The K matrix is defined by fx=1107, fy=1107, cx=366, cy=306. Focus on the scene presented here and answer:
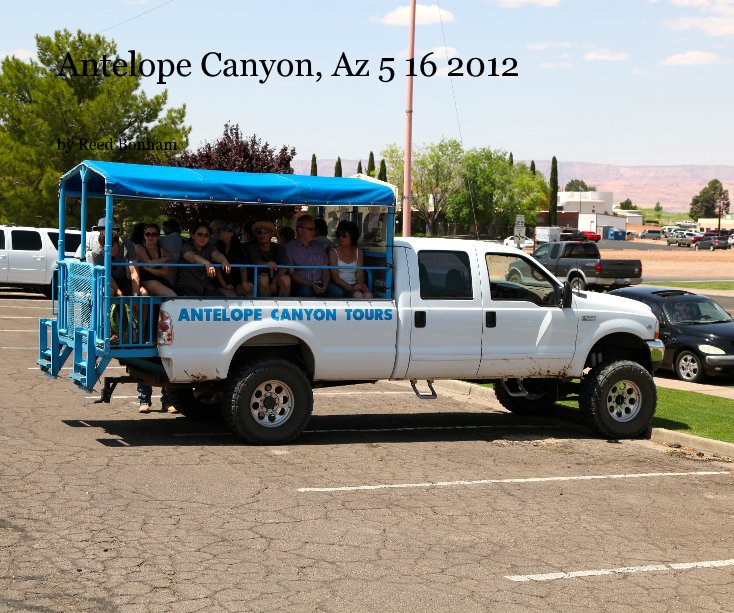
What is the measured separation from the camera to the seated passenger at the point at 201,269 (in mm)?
11070

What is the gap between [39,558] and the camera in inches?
269

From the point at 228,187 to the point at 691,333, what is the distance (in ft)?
34.0

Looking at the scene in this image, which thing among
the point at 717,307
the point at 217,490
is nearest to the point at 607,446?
the point at 217,490

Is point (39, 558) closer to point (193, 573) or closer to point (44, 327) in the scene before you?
point (193, 573)

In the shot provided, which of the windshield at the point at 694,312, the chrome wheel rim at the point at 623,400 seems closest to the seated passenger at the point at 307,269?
the chrome wheel rim at the point at 623,400

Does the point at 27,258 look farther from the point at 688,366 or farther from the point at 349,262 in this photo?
the point at 349,262

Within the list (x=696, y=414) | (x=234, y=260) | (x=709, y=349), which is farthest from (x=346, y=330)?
(x=709, y=349)

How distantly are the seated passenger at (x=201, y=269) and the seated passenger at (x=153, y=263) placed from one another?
0.16m

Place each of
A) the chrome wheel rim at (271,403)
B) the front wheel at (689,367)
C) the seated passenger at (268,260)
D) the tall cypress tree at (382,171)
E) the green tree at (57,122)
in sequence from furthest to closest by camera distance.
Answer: the tall cypress tree at (382,171), the green tree at (57,122), the front wheel at (689,367), the seated passenger at (268,260), the chrome wheel rim at (271,403)

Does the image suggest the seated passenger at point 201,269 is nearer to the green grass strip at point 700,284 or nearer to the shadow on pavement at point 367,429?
the shadow on pavement at point 367,429

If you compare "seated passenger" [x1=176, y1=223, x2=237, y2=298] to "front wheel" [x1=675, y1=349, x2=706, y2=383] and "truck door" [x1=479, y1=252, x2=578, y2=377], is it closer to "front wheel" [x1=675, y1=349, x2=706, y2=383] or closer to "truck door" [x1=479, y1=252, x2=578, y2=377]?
"truck door" [x1=479, y1=252, x2=578, y2=377]

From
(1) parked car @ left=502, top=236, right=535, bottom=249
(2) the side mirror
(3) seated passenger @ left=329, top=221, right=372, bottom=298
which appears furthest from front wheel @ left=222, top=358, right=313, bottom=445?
(2) the side mirror

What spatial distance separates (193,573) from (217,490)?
7.46 feet

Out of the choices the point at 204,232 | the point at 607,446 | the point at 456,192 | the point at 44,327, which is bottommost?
the point at 607,446
